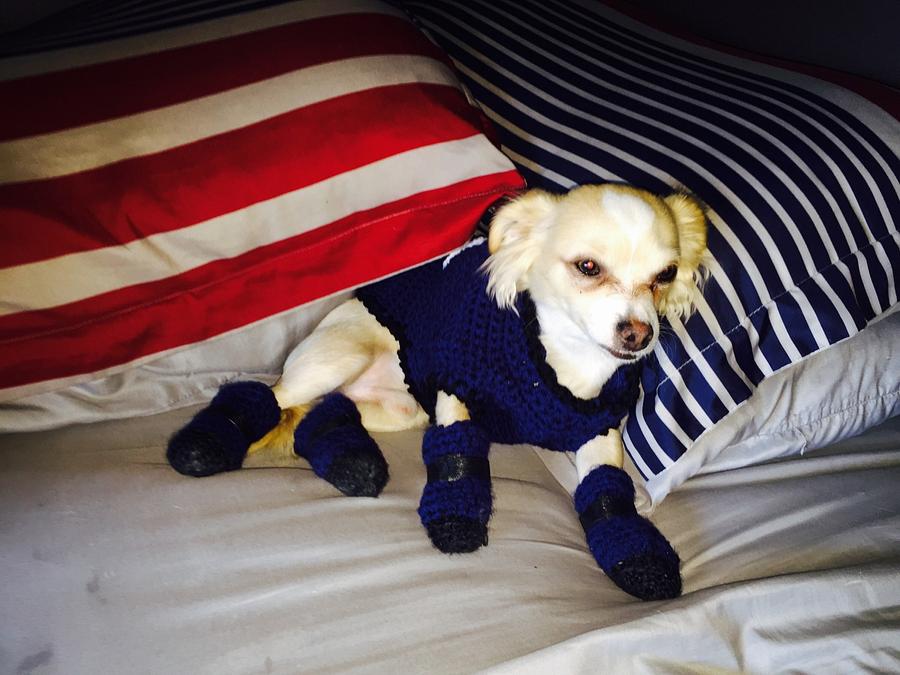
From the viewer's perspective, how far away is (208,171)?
1146mm

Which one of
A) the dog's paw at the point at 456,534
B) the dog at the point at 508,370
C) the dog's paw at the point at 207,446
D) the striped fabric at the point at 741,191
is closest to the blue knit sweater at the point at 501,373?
the dog at the point at 508,370

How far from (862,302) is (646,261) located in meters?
0.46

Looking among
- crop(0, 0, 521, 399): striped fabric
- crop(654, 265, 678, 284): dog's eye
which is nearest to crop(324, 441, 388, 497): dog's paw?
crop(0, 0, 521, 399): striped fabric

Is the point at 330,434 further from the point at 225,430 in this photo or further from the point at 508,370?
the point at 508,370

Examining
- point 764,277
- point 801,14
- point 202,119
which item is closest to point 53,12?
point 202,119

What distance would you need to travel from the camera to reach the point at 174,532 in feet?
3.51

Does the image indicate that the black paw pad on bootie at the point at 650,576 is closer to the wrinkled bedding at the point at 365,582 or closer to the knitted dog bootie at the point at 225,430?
the wrinkled bedding at the point at 365,582

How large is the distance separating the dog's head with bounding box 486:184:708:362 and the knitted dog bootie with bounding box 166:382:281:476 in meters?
0.51

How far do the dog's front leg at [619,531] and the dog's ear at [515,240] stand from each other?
1.18 feet

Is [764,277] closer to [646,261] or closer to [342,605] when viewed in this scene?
[646,261]

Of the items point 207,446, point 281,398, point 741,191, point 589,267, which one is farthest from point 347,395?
point 741,191

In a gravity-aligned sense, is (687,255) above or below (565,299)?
above

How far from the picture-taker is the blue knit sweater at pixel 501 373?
1311 millimetres

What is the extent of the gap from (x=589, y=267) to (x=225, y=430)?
0.73m
